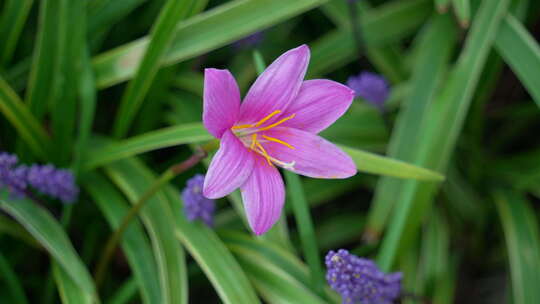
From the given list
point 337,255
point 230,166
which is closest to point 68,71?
point 230,166

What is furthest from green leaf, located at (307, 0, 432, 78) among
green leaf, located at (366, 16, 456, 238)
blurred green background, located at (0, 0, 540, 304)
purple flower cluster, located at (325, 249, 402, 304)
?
purple flower cluster, located at (325, 249, 402, 304)

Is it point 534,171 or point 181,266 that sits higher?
point 181,266

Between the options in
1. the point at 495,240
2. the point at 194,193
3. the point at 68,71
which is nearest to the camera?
the point at 194,193

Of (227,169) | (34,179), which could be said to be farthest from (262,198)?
(34,179)

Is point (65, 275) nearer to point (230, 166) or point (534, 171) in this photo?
point (230, 166)

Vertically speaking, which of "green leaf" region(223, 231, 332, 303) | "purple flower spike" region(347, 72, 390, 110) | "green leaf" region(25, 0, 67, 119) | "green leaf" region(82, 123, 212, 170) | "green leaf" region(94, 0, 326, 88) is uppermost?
"green leaf" region(25, 0, 67, 119)

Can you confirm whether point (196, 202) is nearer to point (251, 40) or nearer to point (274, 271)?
point (274, 271)

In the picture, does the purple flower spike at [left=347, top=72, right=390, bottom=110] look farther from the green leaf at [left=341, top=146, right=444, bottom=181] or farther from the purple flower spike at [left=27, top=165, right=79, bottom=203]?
the purple flower spike at [left=27, top=165, right=79, bottom=203]
